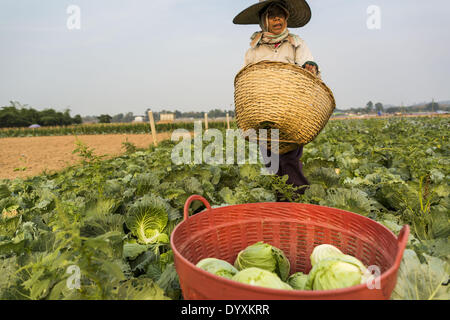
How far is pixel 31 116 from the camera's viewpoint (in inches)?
2591

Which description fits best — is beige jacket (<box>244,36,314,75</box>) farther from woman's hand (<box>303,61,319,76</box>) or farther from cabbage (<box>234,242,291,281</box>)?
cabbage (<box>234,242,291,281</box>)

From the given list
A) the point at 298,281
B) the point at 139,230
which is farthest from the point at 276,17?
the point at 298,281

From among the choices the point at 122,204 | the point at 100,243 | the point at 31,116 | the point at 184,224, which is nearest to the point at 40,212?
the point at 122,204

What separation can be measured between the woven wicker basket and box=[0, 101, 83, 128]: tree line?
7446cm

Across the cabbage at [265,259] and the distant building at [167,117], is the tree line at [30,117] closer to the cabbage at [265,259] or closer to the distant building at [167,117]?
the distant building at [167,117]

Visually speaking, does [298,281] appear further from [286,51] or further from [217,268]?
[286,51]

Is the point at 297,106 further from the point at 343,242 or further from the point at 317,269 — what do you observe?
the point at 317,269

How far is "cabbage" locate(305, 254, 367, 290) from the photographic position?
3.67ft

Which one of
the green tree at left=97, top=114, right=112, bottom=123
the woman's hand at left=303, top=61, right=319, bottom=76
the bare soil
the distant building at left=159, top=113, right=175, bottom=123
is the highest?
the green tree at left=97, top=114, right=112, bottom=123

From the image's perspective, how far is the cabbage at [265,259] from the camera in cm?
141

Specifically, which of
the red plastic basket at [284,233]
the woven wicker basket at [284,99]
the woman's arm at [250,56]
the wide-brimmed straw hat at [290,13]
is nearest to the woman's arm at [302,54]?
the wide-brimmed straw hat at [290,13]

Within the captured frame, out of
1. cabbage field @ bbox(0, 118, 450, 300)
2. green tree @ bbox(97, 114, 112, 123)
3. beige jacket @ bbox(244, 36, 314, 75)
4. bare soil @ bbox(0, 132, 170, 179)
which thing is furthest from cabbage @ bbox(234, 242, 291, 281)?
green tree @ bbox(97, 114, 112, 123)
